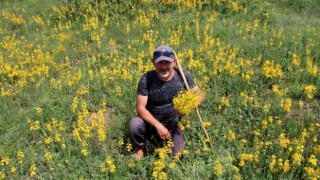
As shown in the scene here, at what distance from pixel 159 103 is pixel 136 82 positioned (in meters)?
1.64

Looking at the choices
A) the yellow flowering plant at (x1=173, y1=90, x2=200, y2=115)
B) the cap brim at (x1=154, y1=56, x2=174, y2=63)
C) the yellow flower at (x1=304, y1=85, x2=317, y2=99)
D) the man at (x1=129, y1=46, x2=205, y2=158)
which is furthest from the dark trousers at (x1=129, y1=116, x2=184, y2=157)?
the yellow flower at (x1=304, y1=85, x2=317, y2=99)

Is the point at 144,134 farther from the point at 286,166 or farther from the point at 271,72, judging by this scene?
the point at 271,72

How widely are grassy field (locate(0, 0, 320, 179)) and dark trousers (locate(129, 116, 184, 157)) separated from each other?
0.15 meters

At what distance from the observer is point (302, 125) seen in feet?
14.5

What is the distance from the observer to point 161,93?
420cm

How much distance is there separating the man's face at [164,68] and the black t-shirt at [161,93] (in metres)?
0.10

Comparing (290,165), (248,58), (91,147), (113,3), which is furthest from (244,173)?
(113,3)

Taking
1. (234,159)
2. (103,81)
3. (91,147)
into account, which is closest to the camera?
(234,159)

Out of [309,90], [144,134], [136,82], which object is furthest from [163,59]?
[309,90]

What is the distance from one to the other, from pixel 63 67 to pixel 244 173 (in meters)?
4.32

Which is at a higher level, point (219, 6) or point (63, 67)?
point (219, 6)

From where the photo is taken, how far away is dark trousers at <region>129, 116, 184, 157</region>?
4156 mm

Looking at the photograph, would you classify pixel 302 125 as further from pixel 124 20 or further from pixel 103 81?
pixel 124 20

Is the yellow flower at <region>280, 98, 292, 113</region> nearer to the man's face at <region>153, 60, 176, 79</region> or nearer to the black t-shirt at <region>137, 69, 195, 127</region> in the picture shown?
the black t-shirt at <region>137, 69, 195, 127</region>
